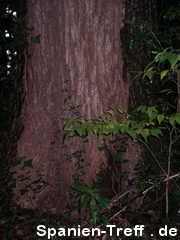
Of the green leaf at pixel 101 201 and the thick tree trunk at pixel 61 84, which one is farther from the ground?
the thick tree trunk at pixel 61 84

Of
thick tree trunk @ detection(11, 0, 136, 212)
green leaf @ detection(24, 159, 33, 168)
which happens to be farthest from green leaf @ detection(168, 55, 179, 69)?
green leaf @ detection(24, 159, 33, 168)

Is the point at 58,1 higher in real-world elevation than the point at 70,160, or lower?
higher

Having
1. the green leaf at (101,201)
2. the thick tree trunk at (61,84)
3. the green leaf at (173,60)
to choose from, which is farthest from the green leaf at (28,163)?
the green leaf at (173,60)

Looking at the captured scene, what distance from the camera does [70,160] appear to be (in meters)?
2.24

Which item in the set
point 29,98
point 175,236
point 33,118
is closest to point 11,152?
point 33,118

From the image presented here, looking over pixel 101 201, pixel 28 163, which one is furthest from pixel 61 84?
pixel 101 201

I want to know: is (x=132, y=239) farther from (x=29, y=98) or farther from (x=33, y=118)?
(x=29, y=98)

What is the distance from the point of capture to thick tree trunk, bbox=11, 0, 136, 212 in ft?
7.34

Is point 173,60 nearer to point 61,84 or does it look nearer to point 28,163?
point 61,84

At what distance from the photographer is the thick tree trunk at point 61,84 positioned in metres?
2.24

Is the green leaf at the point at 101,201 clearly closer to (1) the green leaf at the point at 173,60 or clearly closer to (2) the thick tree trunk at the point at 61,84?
(1) the green leaf at the point at 173,60

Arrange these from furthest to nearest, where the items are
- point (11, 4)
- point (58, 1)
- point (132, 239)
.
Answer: point (11, 4), point (58, 1), point (132, 239)

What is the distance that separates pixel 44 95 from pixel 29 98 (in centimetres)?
19

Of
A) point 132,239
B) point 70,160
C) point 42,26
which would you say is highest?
point 42,26
